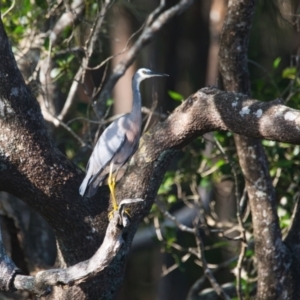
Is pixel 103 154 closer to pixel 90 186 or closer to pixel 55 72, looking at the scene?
pixel 90 186

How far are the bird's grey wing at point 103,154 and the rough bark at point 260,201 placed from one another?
0.79m

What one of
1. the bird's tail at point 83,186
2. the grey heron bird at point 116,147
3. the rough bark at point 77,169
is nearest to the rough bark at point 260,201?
the rough bark at point 77,169

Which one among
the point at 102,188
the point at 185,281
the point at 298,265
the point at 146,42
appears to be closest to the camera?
the point at 102,188

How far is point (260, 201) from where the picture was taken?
486 centimetres

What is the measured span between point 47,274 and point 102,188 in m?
1.06

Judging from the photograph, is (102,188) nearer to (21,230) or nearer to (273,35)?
(21,230)

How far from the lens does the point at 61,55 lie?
20.0ft

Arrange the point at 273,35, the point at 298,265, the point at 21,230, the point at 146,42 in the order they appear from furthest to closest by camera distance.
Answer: the point at 273,35, the point at 146,42, the point at 21,230, the point at 298,265

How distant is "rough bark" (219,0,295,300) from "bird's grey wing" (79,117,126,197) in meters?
0.79

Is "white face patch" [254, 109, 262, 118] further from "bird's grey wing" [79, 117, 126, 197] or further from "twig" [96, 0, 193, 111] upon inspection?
"twig" [96, 0, 193, 111]

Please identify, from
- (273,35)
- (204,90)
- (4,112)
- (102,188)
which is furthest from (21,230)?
(273,35)

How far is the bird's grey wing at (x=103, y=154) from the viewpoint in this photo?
14.5ft

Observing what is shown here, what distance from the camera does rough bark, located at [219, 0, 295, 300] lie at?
4641mm

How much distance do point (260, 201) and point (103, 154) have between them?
43.3 inches
